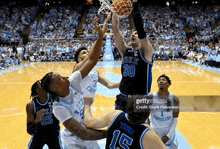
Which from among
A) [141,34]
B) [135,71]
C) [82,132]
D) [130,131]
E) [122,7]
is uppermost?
[122,7]

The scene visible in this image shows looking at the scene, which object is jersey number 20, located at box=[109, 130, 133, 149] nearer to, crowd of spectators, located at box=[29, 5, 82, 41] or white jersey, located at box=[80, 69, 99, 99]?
white jersey, located at box=[80, 69, 99, 99]

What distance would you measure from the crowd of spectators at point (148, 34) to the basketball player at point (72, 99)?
12.7 metres

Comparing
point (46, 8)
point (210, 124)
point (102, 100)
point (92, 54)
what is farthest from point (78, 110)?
point (46, 8)

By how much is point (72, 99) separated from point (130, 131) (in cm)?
66

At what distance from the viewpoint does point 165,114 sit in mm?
2670

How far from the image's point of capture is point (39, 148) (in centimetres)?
235

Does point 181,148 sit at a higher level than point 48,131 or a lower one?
lower

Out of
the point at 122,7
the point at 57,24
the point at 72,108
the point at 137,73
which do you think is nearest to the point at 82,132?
the point at 72,108

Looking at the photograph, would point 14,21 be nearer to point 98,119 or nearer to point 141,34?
point 141,34

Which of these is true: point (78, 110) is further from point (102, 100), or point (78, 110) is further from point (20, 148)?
point (102, 100)

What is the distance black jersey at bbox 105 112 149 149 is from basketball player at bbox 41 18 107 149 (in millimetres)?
186

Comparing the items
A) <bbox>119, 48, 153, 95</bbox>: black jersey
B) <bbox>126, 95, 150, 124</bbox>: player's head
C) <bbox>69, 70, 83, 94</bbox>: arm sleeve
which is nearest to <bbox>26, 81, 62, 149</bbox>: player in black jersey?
<bbox>69, 70, 83, 94</bbox>: arm sleeve

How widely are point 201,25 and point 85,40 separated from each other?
13.4m

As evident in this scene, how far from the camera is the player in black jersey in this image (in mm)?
2334
